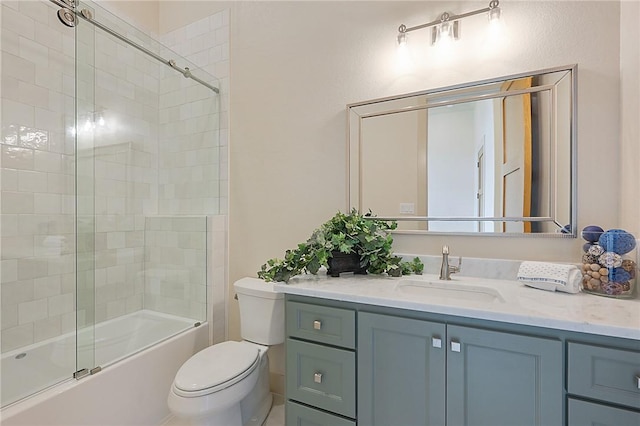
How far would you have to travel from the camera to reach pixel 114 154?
2.21 meters

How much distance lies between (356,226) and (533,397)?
2.90ft

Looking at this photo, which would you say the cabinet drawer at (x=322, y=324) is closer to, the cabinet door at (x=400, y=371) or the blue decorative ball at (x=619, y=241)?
the cabinet door at (x=400, y=371)

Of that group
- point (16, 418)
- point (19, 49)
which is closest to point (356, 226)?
point (16, 418)

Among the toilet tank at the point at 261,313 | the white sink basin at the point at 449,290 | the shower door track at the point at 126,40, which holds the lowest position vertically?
the toilet tank at the point at 261,313

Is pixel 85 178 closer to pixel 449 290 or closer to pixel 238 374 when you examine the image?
pixel 238 374

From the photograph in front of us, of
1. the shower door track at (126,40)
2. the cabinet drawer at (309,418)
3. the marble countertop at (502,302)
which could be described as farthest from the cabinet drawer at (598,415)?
the shower door track at (126,40)

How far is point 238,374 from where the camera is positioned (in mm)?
1450

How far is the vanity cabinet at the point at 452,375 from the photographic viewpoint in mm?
940

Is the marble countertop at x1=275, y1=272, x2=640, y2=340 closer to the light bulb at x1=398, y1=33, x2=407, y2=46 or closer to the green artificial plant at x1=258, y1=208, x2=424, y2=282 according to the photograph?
the green artificial plant at x1=258, y1=208, x2=424, y2=282

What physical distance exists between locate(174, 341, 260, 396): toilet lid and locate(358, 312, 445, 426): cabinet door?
2.01 feet

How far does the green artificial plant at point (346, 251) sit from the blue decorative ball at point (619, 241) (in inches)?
27.9

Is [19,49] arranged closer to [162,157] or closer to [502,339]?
[162,157]

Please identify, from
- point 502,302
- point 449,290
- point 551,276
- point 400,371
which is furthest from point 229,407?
point 551,276

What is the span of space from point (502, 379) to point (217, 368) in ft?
3.93
